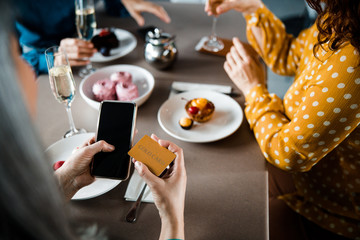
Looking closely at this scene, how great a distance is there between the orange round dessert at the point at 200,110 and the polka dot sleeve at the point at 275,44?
478 mm

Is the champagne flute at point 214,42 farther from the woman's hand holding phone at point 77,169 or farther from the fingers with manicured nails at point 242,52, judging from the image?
the woman's hand holding phone at point 77,169

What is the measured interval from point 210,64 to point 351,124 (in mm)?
684

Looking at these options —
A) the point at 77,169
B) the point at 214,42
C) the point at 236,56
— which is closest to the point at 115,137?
the point at 77,169

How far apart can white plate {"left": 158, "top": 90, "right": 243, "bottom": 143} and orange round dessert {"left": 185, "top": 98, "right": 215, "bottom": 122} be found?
3 centimetres

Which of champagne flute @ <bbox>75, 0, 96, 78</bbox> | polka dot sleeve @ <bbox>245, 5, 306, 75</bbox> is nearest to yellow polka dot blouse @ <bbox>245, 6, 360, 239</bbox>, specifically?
polka dot sleeve @ <bbox>245, 5, 306, 75</bbox>

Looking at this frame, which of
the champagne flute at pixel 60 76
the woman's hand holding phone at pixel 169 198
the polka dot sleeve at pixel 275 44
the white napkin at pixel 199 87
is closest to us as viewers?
the woman's hand holding phone at pixel 169 198

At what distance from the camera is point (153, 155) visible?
74cm

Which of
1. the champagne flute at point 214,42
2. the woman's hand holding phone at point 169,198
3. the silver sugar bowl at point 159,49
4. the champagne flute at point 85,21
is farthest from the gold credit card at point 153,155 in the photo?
the champagne flute at point 214,42

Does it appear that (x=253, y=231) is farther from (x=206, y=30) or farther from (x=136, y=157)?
(x=206, y=30)

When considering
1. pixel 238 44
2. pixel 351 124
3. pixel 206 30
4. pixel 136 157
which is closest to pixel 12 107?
pixel 136 157

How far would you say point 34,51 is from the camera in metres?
1.33

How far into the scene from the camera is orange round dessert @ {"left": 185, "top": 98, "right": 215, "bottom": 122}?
0.98 metres

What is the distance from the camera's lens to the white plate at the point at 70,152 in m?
0.76

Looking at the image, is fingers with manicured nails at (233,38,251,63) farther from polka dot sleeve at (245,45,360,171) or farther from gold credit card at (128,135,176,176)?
gold credit card at (128,135,176,176)
